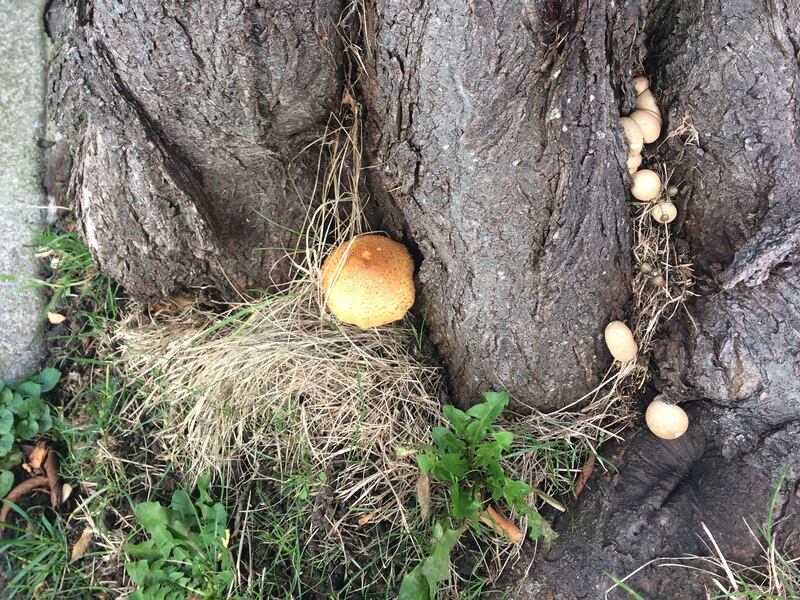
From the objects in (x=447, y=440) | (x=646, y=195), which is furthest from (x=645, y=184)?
(x=447, y=440)

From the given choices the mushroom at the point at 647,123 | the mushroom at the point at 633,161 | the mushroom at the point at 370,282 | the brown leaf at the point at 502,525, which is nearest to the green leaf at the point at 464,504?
the brown leaf at the point at 502,525

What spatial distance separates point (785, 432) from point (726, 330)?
1.25ft

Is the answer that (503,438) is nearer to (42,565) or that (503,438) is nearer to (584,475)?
(584,475)

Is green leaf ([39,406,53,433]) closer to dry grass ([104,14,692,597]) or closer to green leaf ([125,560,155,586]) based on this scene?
dry grass ([104,14,692,597])

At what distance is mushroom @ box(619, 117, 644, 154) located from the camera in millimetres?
2184

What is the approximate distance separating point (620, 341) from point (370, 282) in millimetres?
921

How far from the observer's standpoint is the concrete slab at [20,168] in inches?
117

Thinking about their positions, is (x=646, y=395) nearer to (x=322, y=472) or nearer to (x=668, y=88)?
(x=668, y=88)

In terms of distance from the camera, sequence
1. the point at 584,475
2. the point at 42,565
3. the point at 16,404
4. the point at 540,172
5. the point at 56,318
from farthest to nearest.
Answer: the point at 56,318 → the point at 16,404 → the point at 42,565 → the point at 584,475 → the point at 540,172

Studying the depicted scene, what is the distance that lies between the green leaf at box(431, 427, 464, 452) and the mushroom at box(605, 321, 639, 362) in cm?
65

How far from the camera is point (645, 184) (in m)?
2.23

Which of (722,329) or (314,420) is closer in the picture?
(722,329)

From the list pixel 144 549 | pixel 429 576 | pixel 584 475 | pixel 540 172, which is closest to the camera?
pixel 540 172

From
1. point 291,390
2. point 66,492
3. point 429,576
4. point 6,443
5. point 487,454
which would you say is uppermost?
point 487,454
